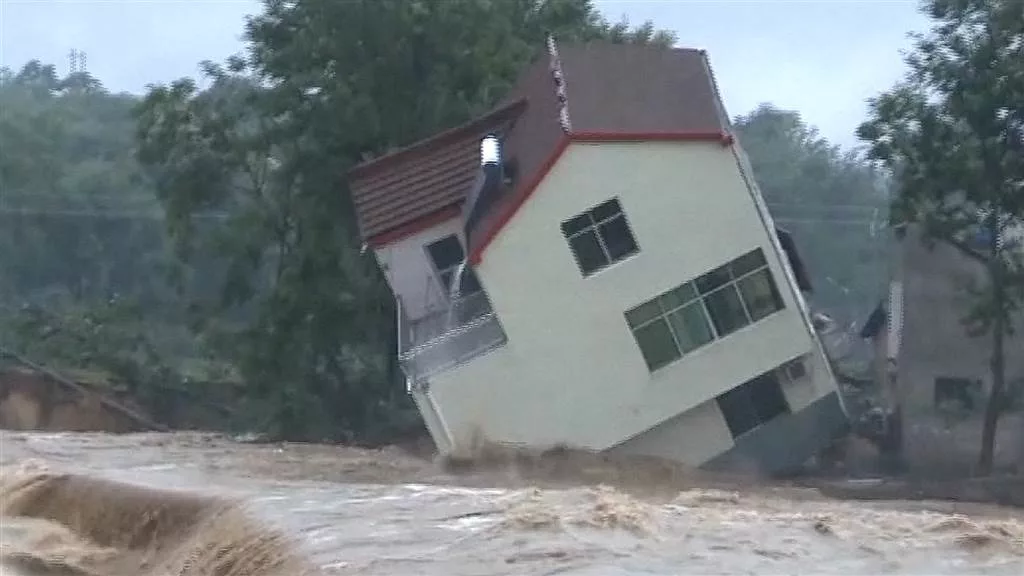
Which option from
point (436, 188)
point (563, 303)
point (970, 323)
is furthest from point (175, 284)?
point (970, 323)

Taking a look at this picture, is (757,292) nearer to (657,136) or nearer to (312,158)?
(657,136)

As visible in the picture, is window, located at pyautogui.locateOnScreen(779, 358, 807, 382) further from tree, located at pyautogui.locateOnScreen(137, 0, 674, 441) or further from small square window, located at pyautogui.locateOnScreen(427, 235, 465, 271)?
tree, located at pyautogui.locateOnScreen(137, 0, 674, 441)

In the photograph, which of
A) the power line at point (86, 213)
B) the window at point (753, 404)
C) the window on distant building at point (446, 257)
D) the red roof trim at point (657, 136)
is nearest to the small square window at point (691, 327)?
the window at point (753, 404)

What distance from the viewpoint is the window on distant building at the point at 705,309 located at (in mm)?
26453

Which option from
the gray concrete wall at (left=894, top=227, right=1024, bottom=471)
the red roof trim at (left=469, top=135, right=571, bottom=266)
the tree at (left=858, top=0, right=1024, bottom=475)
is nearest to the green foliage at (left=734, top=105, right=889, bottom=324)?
the gray concrete wall at (left=894, top=227, right=1024, bottom=471)

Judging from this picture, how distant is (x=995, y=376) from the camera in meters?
27.4

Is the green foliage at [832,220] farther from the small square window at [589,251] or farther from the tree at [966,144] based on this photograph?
the small square window at [589,251]

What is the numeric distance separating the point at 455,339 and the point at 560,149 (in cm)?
371

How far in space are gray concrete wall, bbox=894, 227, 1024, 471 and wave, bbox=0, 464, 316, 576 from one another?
1598 cm

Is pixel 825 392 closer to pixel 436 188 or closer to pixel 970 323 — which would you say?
pixel 970 323

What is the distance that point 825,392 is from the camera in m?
27.5

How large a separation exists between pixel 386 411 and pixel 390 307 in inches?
107

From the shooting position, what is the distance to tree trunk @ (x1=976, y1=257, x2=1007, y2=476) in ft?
87.7

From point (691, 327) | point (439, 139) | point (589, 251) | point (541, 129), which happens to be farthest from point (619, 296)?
point (439, 139)
